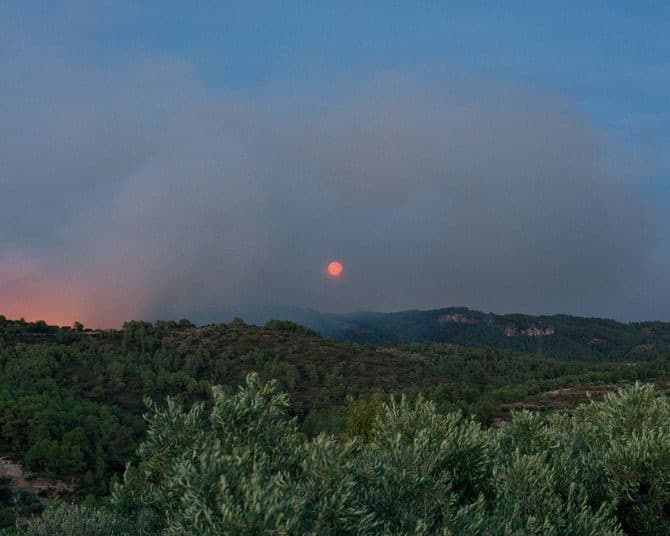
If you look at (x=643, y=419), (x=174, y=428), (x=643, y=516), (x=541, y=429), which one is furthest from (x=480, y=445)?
(x=174, y=428)

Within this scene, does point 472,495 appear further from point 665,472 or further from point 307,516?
point 307,516

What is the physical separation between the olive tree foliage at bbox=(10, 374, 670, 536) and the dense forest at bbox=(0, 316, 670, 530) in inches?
141

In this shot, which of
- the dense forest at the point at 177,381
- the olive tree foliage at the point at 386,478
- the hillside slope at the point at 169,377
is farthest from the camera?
the hillside slope at the point at 169,377

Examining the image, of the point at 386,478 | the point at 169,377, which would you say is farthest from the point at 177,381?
the point at 386,478

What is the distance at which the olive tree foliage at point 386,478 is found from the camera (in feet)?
40.9

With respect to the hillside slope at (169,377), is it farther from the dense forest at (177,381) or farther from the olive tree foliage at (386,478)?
the olive tree foliage at (386,478)

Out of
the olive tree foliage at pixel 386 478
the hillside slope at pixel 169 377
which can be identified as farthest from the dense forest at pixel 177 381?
the olive tree foliage at pixel 386 478

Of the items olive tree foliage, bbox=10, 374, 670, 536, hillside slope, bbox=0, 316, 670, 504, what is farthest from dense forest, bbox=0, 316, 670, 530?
olive tree foliage, bbox=10, 374, 670, 536

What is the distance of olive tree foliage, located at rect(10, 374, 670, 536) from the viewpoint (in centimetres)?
1246

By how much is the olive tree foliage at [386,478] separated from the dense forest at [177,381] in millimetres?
3590

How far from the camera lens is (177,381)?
11419 cm

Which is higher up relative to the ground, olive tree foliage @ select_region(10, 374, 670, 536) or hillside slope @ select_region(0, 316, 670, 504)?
olive tree foliage @ select_region(10, 374, 670, 536)

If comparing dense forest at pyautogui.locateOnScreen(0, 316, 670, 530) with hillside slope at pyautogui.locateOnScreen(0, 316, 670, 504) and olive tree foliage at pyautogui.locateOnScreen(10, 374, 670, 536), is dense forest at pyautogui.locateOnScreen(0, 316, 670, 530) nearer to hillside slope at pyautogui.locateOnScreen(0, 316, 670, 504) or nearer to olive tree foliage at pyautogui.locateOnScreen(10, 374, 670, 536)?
hillside slope at pyautogui.locateOnScreen(0, 316, 670, 504)

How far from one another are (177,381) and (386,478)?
103 meters
